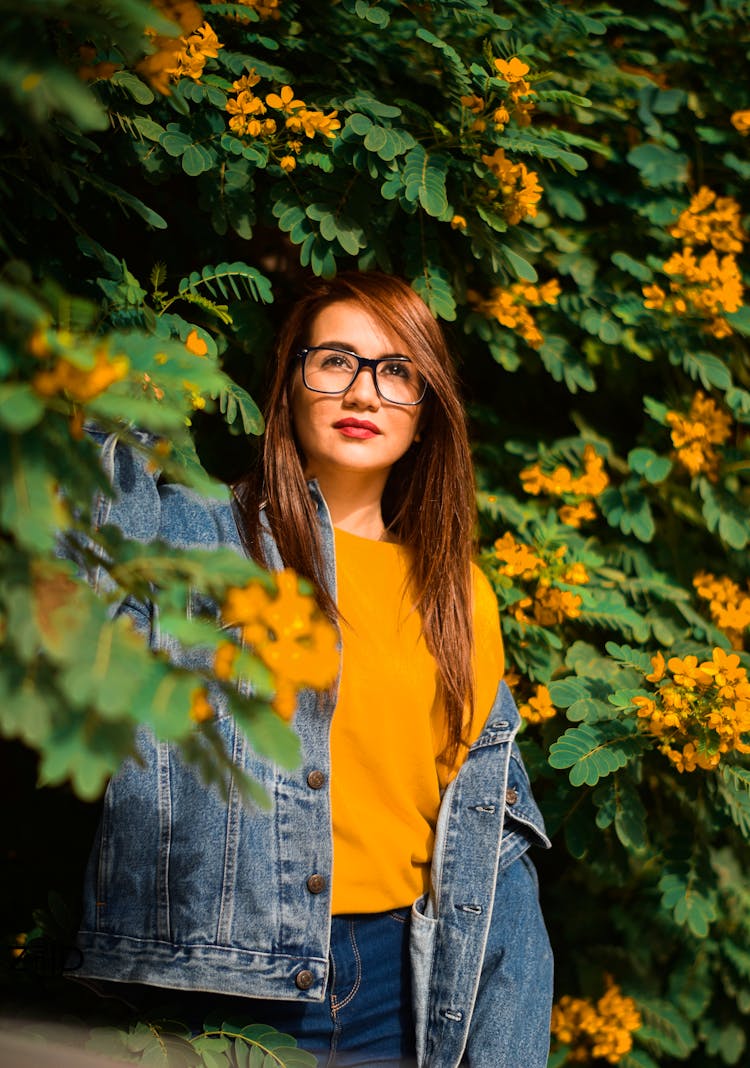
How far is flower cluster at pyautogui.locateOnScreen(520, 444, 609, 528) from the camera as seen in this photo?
2.24 m

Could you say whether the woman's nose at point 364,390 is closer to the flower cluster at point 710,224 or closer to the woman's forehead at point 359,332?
the woman's forehead at point 359,332

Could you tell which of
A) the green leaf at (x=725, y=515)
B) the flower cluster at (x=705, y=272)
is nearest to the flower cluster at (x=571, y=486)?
the green leaf at (x=725, y=515)

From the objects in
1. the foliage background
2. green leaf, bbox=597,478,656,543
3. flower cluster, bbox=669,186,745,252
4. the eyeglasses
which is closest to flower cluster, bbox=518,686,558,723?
the foliage background

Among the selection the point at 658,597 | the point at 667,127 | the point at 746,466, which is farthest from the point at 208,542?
the point at 667,127

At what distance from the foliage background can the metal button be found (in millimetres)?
255

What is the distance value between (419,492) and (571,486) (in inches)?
20.0

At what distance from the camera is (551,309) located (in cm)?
230

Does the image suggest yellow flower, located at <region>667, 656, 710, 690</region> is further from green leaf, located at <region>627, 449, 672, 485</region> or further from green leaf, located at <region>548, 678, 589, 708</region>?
green leaf, located at <region>627, 449, 672, 485</region>

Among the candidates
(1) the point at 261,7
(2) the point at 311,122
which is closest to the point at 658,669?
(2) the point at 311,122

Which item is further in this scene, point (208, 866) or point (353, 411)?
point (353, 411)

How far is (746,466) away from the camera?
232 centimetres

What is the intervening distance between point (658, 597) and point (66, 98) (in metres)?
1.79

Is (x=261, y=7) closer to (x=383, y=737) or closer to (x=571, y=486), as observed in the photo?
(x=571, y=486)

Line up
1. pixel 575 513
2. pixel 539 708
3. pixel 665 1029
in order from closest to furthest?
pixel 539 708 → pixel 575 513 → pixel 665 1029
